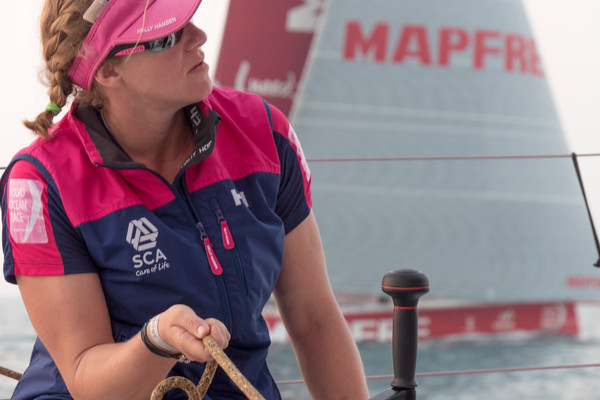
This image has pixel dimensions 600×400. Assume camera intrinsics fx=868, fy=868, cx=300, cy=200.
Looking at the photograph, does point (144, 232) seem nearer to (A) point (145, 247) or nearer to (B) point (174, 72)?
(A) point (145, 247)

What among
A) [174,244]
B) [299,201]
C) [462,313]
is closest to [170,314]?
[174,244]

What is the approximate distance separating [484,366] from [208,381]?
802 centimetres

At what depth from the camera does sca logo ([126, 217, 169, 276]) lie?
78cm

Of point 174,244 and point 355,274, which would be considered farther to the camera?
point 355,274

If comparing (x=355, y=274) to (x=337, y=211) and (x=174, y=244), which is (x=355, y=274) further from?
(x=174, y=244)

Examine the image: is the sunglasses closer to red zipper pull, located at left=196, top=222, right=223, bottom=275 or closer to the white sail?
red zipper pull, located at left=196, top=222, right=223, bottom=275

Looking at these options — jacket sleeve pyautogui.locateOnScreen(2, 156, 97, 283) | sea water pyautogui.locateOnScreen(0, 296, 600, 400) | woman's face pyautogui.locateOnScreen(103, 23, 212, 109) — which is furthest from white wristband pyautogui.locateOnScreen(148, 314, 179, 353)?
sea water pyautogui.locateOnScreen(0, 296, 600, 400)

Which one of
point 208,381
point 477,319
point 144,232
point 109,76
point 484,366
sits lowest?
point 484,366

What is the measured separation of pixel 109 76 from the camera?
0.83 m

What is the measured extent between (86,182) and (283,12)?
6898 millimetres

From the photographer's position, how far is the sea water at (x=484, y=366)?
7965 mm

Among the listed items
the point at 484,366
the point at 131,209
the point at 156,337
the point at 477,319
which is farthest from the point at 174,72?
the point at 484,366

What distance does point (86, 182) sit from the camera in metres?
0.79

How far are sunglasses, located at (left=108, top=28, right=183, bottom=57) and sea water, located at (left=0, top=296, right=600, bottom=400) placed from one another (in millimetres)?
6289
